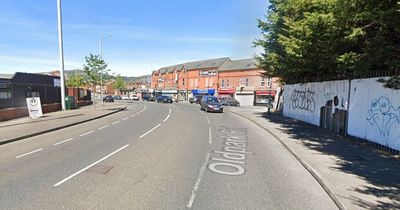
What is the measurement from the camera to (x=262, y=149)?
11.2 meters

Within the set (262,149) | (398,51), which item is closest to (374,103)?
(398,51)

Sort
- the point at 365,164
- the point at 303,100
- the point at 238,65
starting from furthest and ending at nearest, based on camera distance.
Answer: the point at 238,65 < the point at 303,100 < the point at 365,164

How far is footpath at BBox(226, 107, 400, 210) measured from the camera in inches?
229

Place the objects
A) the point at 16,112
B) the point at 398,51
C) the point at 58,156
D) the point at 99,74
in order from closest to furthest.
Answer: the point at 58,156, the point at 398,51, the point at 16,112, the point at 99,74

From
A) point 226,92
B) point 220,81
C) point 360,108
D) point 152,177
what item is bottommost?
point 152,177

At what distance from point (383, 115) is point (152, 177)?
855 centimetres

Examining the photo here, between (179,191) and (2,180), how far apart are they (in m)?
3.79

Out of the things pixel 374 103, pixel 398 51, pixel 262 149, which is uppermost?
pixel 398 51

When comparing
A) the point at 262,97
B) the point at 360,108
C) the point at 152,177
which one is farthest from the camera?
the point at 262,97

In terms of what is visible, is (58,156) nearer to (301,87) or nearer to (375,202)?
(375,202)

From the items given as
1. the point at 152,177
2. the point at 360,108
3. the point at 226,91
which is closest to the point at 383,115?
the point at 360,108

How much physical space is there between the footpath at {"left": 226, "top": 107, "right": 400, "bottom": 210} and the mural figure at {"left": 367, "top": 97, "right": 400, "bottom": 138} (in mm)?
851

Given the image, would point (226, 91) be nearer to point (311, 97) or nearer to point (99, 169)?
point (311, 97)

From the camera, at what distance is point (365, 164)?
8727 mm
